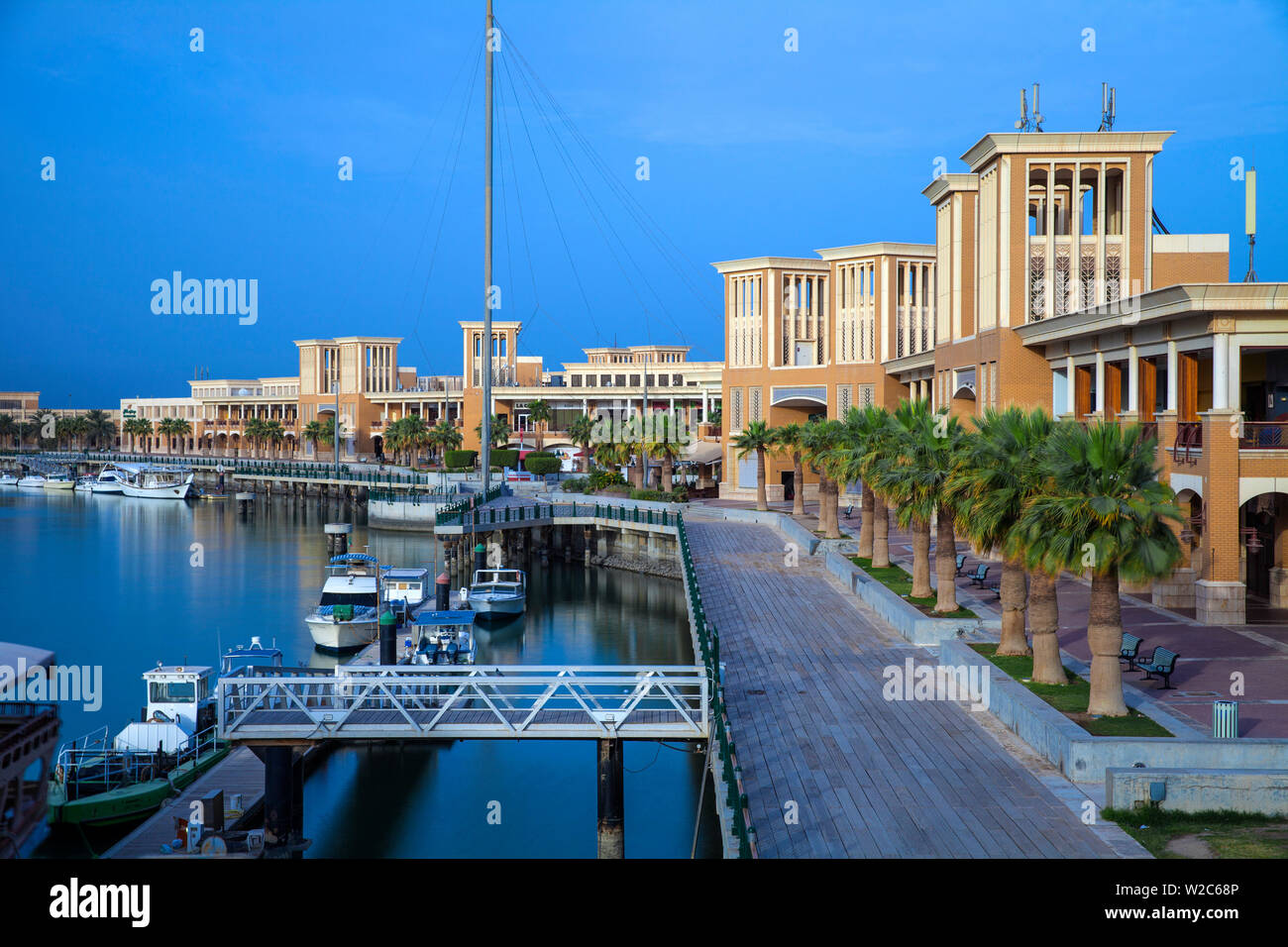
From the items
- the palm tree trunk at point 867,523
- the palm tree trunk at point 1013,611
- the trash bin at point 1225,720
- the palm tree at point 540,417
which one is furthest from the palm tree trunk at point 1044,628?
the palm tree at point 540,417

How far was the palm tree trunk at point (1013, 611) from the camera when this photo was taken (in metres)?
20.1

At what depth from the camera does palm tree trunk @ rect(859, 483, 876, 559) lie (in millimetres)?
34125

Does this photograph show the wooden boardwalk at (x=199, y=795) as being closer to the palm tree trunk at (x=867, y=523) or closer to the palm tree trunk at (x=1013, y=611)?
the palm tree trunk at (x=1013, y=611)

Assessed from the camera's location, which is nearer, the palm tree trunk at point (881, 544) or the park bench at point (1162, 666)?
the park bench at point (1162, 666)

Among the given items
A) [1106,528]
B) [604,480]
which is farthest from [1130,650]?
[604,480]

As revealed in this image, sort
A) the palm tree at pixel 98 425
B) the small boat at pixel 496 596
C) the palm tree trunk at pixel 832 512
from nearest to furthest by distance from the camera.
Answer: the palm tree trunk at pixel 832 512, the small boat at pixel 496 596, the palm tree at pixel 98 425

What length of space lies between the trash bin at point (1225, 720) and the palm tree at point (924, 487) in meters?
9.66

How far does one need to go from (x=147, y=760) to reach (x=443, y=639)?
1053cm

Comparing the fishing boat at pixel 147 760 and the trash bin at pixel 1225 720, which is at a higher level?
the trash bin at pixel 1225 720

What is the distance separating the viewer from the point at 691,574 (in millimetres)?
31391

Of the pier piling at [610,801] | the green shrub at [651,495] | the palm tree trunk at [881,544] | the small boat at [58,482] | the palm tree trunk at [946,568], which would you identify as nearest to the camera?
the pier piling at [610,801]
